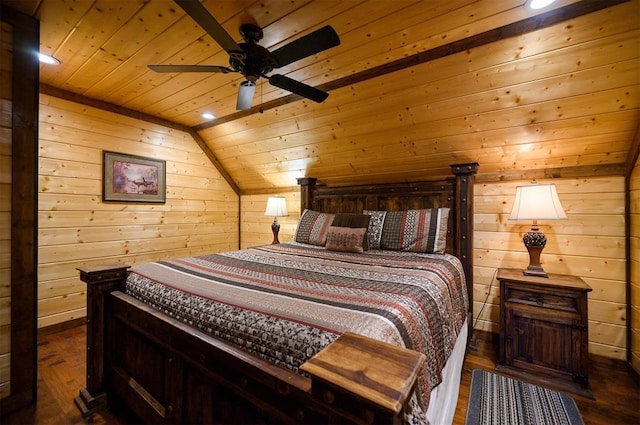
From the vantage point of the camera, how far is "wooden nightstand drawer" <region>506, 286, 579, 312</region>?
1.89 m

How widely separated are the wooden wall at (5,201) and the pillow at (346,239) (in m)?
2.20

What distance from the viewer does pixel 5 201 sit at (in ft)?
5.44

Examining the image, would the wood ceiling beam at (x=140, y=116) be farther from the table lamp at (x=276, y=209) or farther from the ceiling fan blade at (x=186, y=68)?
the ceiling fan blade at (x=186, y=68)

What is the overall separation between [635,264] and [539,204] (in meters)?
0.76

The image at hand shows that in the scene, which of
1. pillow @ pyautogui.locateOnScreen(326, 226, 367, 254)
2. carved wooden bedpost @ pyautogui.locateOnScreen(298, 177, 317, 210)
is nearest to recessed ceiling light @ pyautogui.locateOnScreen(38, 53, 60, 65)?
carved wooden bedpost @ pyautogui.locateOnScreen(298, 177, 317, 210)

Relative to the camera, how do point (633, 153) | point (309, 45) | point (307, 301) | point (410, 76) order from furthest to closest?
point (410, 76) → point (633, 153) → point (309, 45) → point (307, 301)

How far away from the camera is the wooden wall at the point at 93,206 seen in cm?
256

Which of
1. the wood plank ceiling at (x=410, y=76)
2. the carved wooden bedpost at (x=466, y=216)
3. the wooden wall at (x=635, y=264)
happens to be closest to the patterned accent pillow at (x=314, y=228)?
the wood plank ceiling at (x=410, y=76)

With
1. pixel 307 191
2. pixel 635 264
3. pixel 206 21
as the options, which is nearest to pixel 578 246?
pixel 635 264

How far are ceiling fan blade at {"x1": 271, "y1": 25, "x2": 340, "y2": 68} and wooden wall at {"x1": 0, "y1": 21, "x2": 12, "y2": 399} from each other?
64.4 inches

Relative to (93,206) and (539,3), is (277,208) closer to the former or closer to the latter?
(93,206)

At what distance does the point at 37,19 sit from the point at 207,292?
205cm

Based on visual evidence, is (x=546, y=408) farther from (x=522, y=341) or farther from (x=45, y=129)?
(x=45, y=129)

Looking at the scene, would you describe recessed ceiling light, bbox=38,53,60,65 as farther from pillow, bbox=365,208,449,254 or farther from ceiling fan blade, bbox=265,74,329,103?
pillow, bbox=365,208,449,254
